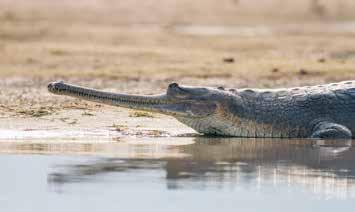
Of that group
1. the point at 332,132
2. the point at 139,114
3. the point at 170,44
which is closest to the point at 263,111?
the point at 332,132

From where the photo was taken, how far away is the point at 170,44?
25891 mm

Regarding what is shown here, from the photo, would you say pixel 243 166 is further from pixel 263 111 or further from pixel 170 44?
pixel 170 44

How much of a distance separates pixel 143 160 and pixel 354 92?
10.2ft

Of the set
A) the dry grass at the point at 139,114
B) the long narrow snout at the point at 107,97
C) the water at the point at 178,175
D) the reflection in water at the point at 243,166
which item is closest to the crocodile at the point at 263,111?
the long narrow snout at the point at 107,97

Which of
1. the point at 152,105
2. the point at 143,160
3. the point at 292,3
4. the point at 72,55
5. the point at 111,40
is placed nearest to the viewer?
the point at 143,160

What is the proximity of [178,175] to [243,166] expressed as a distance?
0.84m

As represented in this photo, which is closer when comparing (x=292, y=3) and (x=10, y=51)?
(x=10, y=51)

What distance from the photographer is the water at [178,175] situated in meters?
9.80

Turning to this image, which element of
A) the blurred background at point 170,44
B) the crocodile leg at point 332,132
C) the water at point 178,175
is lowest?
the water at point 178,175

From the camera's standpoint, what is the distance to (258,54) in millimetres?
24312

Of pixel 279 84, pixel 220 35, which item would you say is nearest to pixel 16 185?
pixel 279 84

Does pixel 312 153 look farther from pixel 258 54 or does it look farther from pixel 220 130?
pixel 258 54

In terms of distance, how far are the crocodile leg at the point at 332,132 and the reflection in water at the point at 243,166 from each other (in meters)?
0.17

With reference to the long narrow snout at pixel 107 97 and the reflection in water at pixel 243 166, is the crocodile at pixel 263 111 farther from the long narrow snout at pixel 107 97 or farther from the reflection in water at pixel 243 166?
the reflection in water at pixel 243 166
